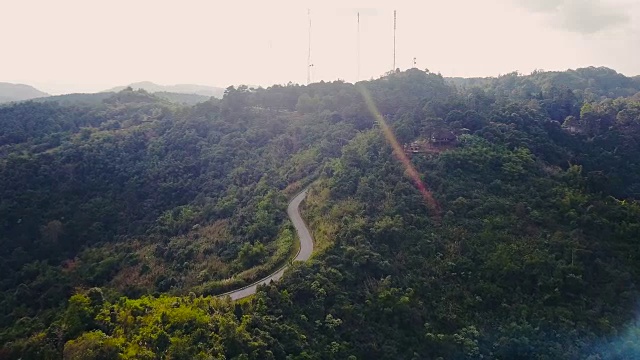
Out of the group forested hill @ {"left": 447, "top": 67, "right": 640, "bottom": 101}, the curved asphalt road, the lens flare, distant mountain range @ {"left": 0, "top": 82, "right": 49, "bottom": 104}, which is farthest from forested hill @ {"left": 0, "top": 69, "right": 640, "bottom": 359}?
distant mountain range @ {"left": 0, "top": 82, "right": 49, "bottom": 104}

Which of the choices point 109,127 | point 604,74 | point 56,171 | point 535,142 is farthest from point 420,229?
point 604,74

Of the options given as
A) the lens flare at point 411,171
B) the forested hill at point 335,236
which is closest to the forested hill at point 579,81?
the forested hill at point 335,236

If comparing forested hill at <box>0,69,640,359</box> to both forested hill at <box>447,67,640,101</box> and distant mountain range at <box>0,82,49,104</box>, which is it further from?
distant mountain range at <box>0,82,49,104</box>

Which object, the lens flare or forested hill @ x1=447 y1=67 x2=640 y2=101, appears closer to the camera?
the lens flare

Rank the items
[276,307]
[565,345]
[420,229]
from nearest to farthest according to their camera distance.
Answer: [276,307] → [565,345] → [420,229]

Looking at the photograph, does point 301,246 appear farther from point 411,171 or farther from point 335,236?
point 411,171

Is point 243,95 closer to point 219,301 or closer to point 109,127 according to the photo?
point 109,127
